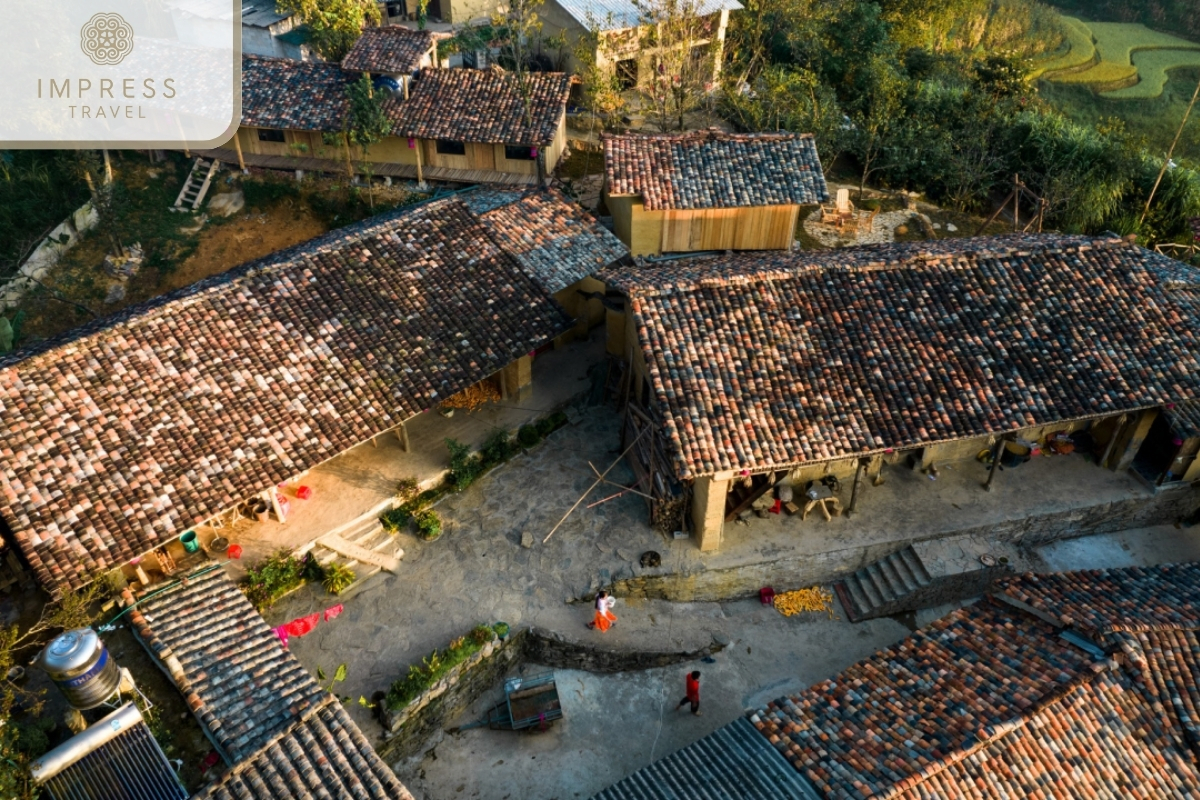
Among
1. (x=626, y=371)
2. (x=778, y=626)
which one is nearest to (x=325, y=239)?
(x=626, y=371)

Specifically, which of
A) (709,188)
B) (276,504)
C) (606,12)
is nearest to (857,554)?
(709,188)

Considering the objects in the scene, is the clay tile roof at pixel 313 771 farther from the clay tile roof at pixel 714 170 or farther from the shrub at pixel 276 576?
the clay tile roof at pixel 714 170

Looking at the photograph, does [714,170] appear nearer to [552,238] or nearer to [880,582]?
[552,238]

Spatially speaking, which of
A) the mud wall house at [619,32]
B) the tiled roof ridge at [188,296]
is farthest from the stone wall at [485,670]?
the mud wall house at [619,32]

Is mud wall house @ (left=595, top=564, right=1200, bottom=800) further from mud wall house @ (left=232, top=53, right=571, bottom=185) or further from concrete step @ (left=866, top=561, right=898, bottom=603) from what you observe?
mud wall house @ (left=232, top=53, right=571, bottom=185)

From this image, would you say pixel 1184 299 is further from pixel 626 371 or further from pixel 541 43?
pixel 541 43

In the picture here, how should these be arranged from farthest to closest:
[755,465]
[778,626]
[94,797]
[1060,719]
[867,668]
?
1. [778,626]
2. [755,465]
3. [867,668]
4. [1060,719]
5. [94,797]
